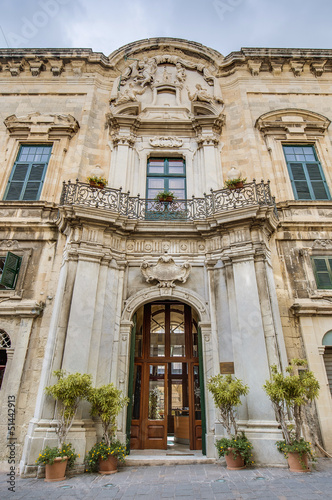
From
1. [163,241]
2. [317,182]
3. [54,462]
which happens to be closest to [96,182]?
[163,241]

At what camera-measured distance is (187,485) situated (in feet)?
16.4

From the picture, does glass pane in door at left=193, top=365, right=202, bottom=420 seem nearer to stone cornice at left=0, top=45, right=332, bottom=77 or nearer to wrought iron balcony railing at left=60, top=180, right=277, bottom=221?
wrought iron balcony railing at left=60, top=180, right=277, bottom=221

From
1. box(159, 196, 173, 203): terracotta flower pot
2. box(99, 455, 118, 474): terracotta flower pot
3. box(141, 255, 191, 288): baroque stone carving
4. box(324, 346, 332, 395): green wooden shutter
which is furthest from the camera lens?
box(159, 196, 173, 203): terracotta flower pot

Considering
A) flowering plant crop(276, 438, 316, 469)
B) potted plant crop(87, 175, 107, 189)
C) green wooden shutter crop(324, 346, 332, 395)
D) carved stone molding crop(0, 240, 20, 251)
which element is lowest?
flowering plant crop(276, 438, 316, 469)

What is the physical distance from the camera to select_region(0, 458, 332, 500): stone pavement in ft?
14.9

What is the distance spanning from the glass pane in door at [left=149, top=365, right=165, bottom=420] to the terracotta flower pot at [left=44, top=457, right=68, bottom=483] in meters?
2.84

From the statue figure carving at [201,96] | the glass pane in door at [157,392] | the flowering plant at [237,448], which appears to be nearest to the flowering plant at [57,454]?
the glass pane in door at [157,392]

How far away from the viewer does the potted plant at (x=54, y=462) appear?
18.0 ft

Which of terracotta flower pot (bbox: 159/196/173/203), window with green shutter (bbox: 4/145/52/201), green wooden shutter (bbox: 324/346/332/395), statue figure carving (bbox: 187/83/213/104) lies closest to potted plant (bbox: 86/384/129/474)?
green wooden shutter (bbox: 324/346/332/395)

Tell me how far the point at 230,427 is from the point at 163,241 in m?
4.86

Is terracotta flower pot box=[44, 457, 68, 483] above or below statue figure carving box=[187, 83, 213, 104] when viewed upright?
below

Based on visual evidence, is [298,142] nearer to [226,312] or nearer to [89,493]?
[226,312]

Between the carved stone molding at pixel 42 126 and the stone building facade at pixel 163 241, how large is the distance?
0.06m

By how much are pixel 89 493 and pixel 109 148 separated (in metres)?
9.92
